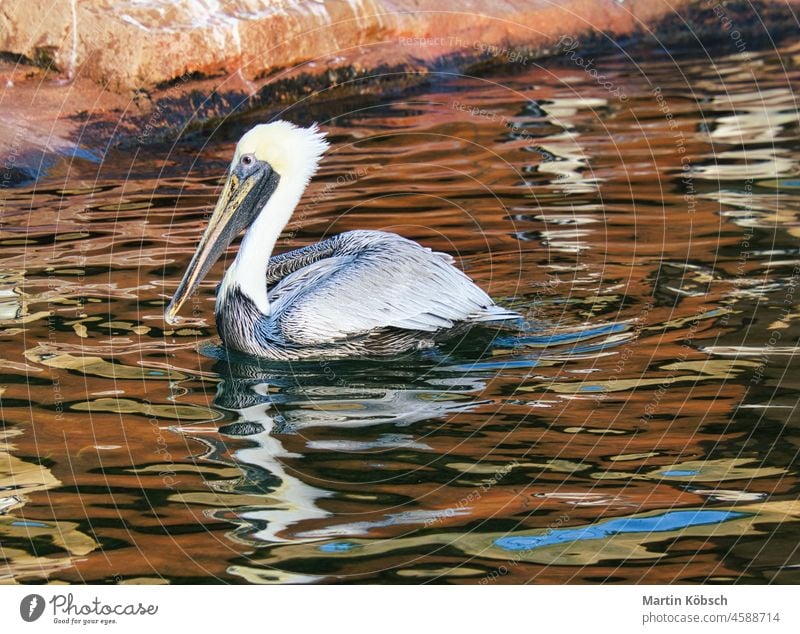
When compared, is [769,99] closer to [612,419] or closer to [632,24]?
[632,24]

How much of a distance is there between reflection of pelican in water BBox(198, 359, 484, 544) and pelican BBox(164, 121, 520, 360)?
0.16 meters

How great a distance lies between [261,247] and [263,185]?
300 mm

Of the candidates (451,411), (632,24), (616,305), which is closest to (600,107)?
(632,24)

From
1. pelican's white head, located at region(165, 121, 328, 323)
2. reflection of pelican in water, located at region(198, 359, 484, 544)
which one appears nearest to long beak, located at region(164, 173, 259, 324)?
pelican's white head, located at region(165, 121, 328, 323)

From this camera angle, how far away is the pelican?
545cm

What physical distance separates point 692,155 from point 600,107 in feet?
5.33

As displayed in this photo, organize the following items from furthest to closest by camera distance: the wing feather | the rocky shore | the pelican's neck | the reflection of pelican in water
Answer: the rocky shore → the pelican's neck → the wing feather → the reflection of pelican in water

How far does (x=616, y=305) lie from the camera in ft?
19.1

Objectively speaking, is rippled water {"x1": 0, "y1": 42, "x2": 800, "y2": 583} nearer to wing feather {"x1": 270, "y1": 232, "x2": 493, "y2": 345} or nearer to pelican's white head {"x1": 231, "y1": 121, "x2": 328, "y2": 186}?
wing feather {"x1": 270, "y1": 232, "x2": 493, "y2": 345}

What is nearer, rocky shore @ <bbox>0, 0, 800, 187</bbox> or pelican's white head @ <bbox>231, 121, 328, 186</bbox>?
pelican's white head @ <bbox>231, 121, 328, 186</bbox>

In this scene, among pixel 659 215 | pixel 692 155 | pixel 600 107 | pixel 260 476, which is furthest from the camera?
pixel 600 107
